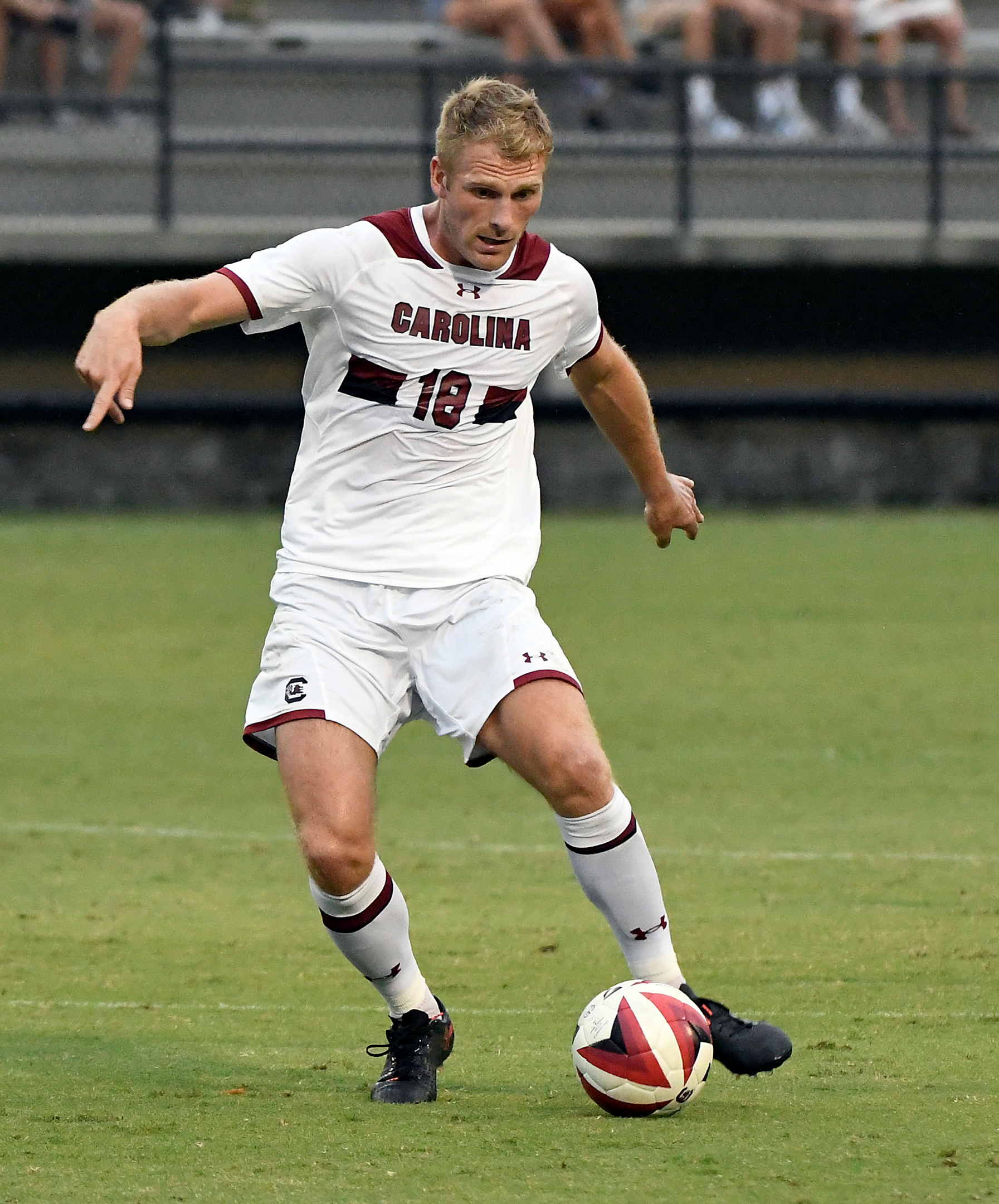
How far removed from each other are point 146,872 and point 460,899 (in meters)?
1.19

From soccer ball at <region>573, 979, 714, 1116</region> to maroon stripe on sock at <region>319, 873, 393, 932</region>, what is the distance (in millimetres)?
540

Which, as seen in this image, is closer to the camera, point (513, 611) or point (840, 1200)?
point (840, 1200)

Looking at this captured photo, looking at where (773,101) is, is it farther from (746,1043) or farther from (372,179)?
(746,1043)

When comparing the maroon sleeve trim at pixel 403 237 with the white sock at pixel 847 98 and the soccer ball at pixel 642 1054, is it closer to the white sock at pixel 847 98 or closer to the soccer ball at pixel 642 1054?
the soccer ball at pixel 642 1054

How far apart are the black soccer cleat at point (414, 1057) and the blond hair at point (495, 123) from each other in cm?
196

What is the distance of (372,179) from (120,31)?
2.78 metres

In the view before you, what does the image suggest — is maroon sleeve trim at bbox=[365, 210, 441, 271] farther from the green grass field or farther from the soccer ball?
the green grass field

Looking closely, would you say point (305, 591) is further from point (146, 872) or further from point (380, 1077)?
point (146, 872)

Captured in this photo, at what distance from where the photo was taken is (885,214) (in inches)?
750

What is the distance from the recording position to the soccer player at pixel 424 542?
186 inches

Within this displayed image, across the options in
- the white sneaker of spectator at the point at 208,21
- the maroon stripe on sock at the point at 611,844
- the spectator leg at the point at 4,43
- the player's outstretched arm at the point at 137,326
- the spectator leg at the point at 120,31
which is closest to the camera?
the player's outstretched arm at the point at 137,326

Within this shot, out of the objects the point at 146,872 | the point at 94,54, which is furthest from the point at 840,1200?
the point at 94,54

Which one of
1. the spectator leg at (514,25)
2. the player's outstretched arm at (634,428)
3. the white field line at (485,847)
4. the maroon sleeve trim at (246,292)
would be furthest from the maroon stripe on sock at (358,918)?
the spectator leg at (514,25)

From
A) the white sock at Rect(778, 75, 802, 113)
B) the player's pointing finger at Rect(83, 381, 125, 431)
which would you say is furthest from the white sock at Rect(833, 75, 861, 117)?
the player's pointing finger at Rect(83, 381, 125, 431)
